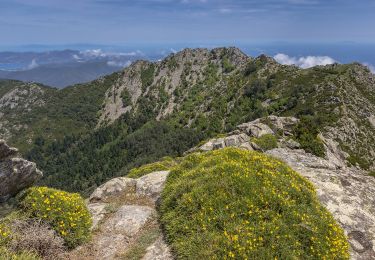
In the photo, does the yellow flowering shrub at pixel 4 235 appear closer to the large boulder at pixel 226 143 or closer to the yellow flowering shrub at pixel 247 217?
the yellow flowering shrub at pixel 247 217

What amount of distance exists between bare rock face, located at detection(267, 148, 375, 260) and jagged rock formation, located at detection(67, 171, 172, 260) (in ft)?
25.6

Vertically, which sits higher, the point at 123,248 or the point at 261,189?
the point at 261,189

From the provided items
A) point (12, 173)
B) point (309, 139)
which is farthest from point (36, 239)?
point (309, 139)

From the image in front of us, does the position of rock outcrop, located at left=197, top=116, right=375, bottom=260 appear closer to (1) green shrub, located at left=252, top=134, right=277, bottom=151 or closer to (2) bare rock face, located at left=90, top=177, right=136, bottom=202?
(1) green shrub, located at left=252, top=134, right=277, bottom=151

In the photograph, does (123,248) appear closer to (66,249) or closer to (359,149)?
(66,249)

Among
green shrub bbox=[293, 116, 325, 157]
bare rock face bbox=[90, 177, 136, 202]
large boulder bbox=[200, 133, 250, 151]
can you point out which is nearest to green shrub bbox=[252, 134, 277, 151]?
green shrub bbox=[293, 116, 325, 157]

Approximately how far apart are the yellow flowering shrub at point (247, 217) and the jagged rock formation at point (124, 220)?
2.77 ft

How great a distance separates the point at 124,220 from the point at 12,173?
208 inches

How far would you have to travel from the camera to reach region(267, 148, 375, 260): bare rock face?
44.6 feet

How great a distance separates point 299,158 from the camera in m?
25.4

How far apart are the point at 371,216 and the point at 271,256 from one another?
7.16 meters

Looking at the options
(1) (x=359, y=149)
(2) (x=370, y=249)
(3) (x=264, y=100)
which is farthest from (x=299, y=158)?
(3) (x=264, y=100)

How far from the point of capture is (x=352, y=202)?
16281 millimetres

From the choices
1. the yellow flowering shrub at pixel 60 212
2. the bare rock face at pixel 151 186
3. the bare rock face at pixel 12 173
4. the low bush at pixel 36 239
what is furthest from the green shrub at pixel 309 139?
the low bush at pixel 36 239
